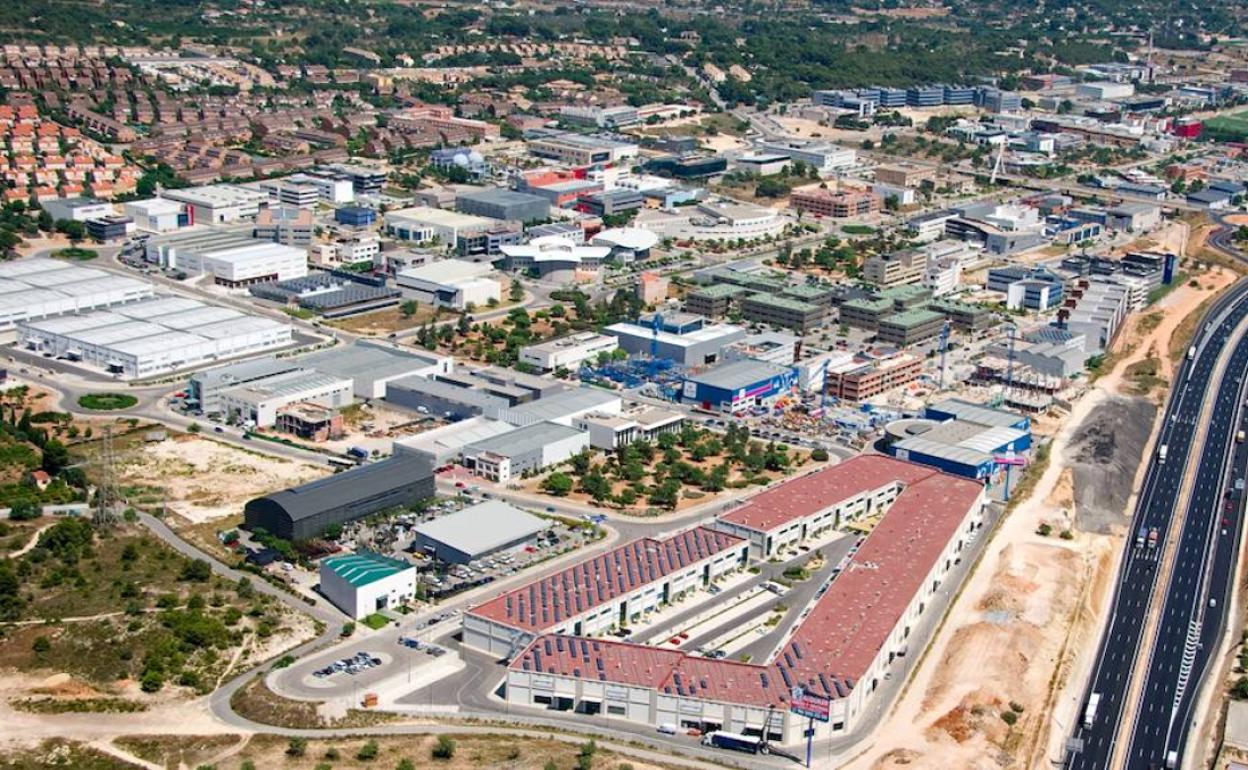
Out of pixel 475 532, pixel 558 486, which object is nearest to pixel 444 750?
pixel 475 532

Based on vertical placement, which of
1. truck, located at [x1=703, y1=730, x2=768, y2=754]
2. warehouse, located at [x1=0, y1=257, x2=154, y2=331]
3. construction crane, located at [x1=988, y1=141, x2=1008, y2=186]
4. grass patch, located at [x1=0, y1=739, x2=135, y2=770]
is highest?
construction crane, located at [x1=988, y1=141, x2=1008, y2=186]

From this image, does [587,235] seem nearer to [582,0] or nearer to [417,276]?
[417,276]

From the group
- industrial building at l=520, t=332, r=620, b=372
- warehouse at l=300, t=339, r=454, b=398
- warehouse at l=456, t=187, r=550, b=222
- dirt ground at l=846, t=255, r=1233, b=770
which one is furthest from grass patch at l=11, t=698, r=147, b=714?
warehouse at l=456, t=187, r=550, b=222

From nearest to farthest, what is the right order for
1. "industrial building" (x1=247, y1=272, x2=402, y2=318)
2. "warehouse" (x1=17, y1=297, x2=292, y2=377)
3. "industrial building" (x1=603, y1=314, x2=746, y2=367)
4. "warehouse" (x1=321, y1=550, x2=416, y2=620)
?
"warehouse" (x1=321, y1=550, x2=416, y2=620), "warehouse" (x1=17, y1=297, x2=292, y2=377), "industrial building" (x1=603, y1=314, x2=746, y2=367), "industrial building" (x1=247, y1=272, x2=402, y2=318)

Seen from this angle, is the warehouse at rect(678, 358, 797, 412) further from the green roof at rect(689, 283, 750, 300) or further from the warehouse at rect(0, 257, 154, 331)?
the warehouse at rect(0, 257, 154, 331)

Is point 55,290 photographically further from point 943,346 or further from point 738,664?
point 738,664

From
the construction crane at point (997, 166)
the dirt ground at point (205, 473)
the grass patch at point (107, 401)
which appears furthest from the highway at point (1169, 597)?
the construction crane at point (997, 166)
